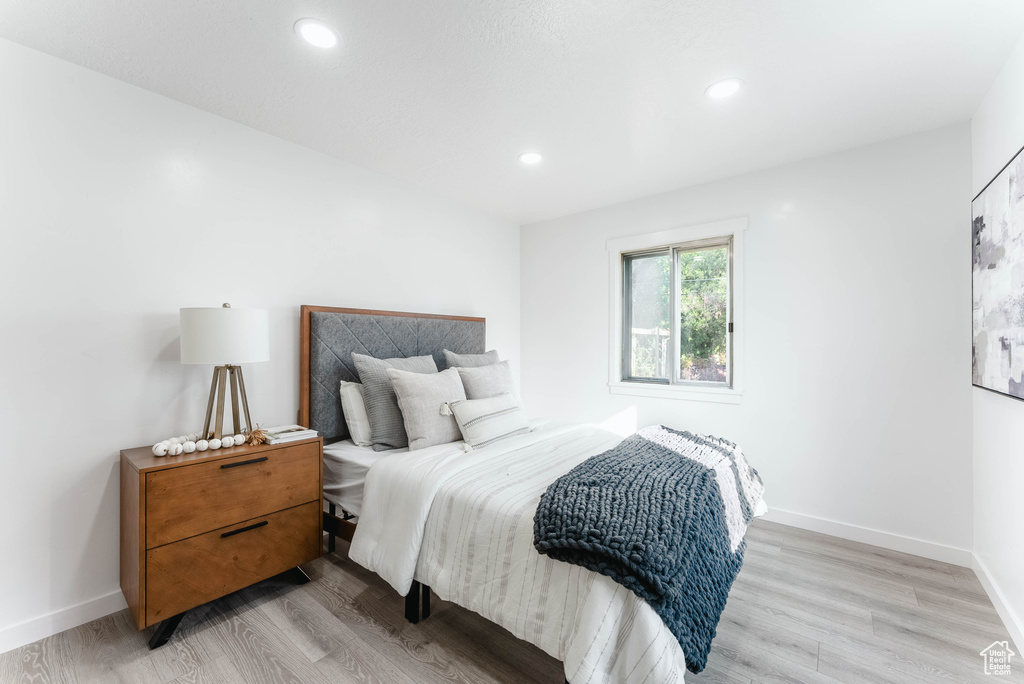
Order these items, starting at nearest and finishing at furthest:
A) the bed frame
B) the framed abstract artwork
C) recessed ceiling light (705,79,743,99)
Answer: the framed abstract artwork → recessed ceiling light (705,79,743,99) → the bed frame

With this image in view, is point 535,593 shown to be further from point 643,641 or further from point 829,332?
point 829,332

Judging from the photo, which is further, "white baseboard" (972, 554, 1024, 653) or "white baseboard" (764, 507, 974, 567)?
"white baseboard" (764, 507, 974, 567)

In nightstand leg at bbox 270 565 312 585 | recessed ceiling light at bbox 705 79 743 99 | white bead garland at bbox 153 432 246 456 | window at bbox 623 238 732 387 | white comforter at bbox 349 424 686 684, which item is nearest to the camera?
white comforter at bbox 349 424 686 684

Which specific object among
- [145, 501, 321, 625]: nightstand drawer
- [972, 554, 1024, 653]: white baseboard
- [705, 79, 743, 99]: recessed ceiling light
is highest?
[705, 79, 743, 99]: recessed ceiling light

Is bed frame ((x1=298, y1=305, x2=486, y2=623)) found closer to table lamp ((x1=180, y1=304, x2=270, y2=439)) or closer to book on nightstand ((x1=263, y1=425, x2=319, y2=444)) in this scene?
book on nightstand ((x1=263, y1=425, x2=319, y2=444))

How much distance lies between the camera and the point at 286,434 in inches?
89.5

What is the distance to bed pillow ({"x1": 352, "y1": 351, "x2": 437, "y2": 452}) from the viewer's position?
2.58m

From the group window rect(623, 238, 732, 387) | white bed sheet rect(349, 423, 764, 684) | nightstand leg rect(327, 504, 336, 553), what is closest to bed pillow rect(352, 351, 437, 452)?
white bed sheet rect(349, 423, 764, 684)

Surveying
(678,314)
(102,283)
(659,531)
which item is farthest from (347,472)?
(678,314)

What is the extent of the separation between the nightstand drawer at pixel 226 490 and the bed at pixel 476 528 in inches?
10.5

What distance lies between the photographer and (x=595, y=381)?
3.96m

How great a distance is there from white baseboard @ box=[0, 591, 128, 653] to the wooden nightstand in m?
0.12

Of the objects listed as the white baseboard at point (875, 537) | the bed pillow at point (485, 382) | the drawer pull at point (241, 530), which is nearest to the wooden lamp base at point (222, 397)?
the drawer pull at point (241, 530)

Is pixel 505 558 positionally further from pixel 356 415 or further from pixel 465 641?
pixel 356 415
